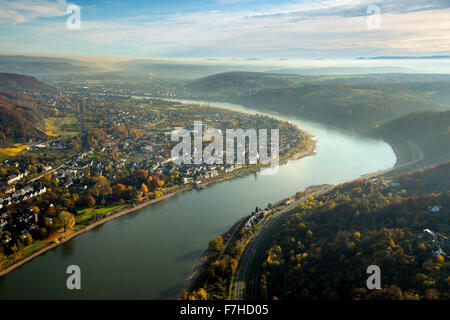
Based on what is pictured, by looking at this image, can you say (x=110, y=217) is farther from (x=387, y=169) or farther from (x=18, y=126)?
(x=18, y=126)

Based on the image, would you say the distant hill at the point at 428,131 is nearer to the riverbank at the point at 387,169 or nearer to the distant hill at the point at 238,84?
the riverbank at the point at 387,169

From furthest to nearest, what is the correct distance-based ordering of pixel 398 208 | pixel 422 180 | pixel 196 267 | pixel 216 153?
pixel 216 153 → pixel 422 180 → pixel 398 208 → pixel 196 267

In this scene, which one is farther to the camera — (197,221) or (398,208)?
(197,221)

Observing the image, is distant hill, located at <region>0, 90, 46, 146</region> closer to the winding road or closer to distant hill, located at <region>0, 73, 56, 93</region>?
the winding road

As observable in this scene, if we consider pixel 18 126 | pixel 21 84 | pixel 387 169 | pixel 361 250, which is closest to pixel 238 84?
pixel 21 84
